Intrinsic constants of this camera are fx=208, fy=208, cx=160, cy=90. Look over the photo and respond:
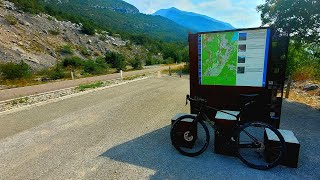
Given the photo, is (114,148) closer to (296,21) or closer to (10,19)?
(296,21)

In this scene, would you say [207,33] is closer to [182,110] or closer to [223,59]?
[223,59]

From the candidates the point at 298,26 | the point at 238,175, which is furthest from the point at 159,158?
the point at 298,26

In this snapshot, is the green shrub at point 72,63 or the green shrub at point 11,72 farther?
the green shrub at point 72,63

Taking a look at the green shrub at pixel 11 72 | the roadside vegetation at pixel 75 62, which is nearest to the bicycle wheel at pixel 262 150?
the roadside vegetation at pixel 75 62

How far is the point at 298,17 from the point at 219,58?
5.56 m

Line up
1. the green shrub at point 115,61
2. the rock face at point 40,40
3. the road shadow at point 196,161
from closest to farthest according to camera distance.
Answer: the road shadow at point 196,161 < the rock face at point 40,40 < the green shrub at point 115,61

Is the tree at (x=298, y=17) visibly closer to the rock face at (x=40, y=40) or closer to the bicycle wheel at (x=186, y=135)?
the bicycle wheel at (x=186, y=135)

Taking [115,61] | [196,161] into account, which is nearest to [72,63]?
[115,61]

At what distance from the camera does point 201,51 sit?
5.56 metres

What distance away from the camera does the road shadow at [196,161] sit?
12.4ft

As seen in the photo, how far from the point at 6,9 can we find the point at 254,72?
4104 centimetres

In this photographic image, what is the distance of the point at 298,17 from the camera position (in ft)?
27.8

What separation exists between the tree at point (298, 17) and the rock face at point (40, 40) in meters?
24.0

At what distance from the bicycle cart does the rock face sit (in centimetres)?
2405
